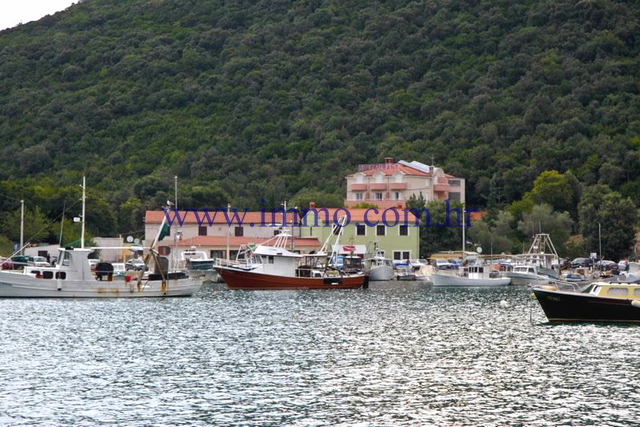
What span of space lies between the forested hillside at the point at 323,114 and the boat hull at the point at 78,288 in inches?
2072

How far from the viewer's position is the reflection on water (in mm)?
31812

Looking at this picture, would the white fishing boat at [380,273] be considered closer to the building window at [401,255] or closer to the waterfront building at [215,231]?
the building window at [401,255]

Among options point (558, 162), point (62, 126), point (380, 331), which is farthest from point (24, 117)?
point (380, 331)

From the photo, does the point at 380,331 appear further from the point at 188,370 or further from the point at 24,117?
the point at 24,117

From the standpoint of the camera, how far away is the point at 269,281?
86.2 m

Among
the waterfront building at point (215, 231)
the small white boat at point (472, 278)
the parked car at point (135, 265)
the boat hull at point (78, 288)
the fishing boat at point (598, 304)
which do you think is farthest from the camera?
the waterfront building at point (215, 231)

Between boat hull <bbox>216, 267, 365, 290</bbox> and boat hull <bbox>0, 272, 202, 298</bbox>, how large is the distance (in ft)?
40.8

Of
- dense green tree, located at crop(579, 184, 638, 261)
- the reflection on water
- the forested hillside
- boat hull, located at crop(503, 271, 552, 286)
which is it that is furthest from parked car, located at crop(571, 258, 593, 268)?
the reflection on water

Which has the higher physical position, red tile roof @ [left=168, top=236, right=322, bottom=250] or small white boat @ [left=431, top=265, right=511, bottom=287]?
red tile roof @ [left=168, top=236, right=322, bottom=250]

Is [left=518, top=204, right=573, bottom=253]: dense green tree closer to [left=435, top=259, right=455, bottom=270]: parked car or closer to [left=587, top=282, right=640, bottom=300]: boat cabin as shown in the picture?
[left=435, top=259, right=455, bottom=270]: parked car

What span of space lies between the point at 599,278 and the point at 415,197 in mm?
43243

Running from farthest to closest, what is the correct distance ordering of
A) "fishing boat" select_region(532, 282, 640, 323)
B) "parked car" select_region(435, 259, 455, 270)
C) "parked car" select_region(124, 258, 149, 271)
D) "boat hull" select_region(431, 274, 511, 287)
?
"parked car" select_region(435, 259, 455, 270) < "parked car" select_region(124, 258, 149, 271) < "boat hull" select_region(431, 274, 511, 287) < "fishing boat" select_region(532, 282, 640, 323)

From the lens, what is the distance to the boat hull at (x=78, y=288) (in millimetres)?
69938

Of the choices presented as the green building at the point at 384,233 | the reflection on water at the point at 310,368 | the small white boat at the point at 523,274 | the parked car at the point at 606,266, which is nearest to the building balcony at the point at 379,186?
the green building at the point at 384,233
